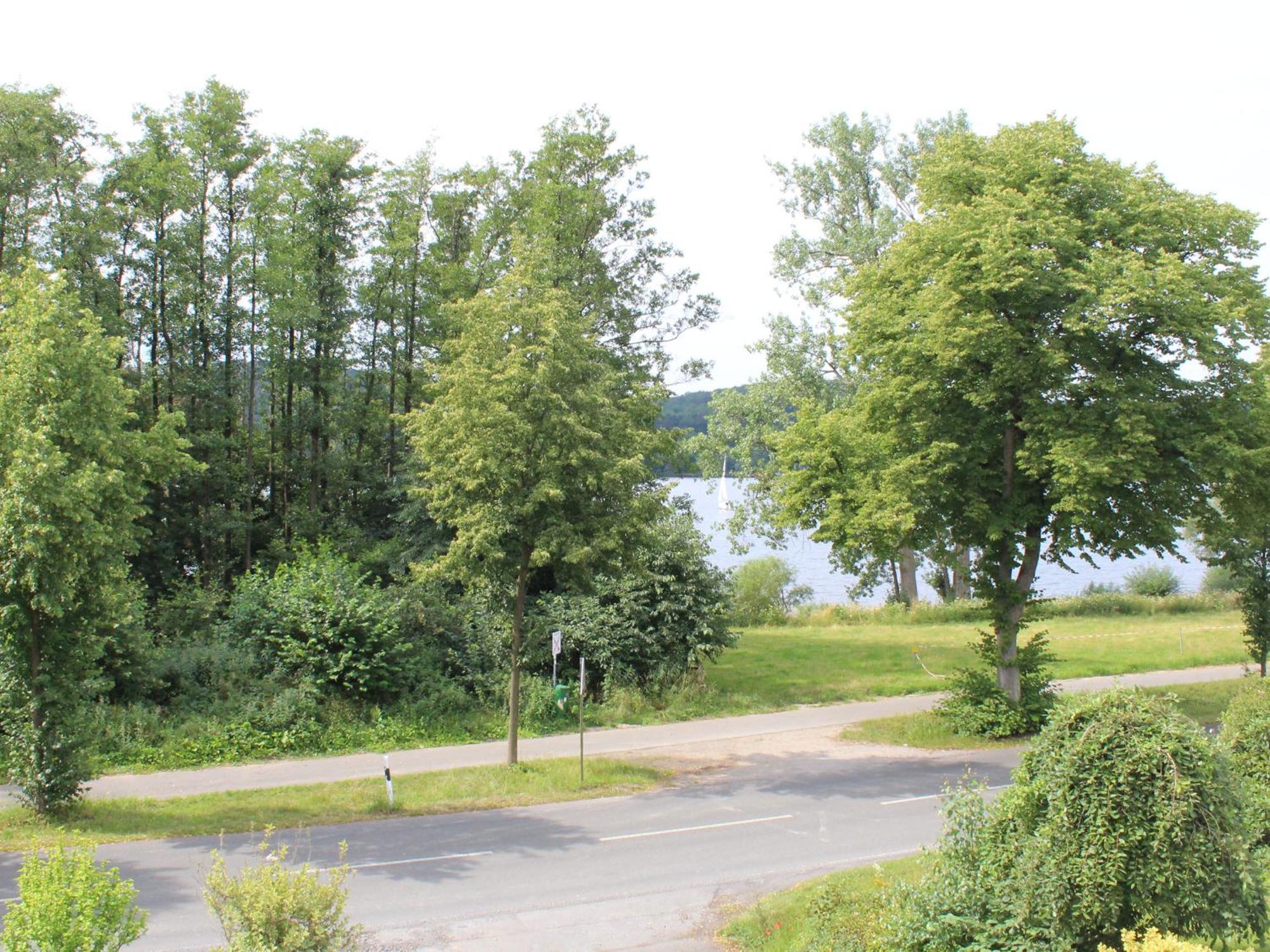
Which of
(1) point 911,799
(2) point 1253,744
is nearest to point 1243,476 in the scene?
(1) point 911,799

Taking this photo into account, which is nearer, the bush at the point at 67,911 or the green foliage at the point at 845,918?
the bush at the point at 67,911

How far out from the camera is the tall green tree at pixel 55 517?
12859 mm

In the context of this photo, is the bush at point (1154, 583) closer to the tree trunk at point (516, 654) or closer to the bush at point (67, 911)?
the tree trunk at point (516, 654)

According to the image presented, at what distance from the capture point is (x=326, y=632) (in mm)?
20594

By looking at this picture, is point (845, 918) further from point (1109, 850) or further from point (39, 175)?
point (39, 175)

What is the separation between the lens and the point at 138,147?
99.5 ft

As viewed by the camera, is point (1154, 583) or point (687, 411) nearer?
point (1154, 583)

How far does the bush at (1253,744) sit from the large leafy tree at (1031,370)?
615 centimetres

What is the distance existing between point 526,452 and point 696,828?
6203 millimetres

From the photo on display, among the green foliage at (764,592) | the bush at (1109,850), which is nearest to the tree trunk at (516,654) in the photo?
the bush at (1109,850)

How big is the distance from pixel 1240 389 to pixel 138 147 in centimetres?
2893

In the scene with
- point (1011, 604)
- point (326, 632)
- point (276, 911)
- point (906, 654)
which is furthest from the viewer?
point (906, 654)

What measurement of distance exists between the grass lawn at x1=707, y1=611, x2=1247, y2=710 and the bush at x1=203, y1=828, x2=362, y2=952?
16.9 metres

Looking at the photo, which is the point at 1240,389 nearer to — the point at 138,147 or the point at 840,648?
the point at 840,648
